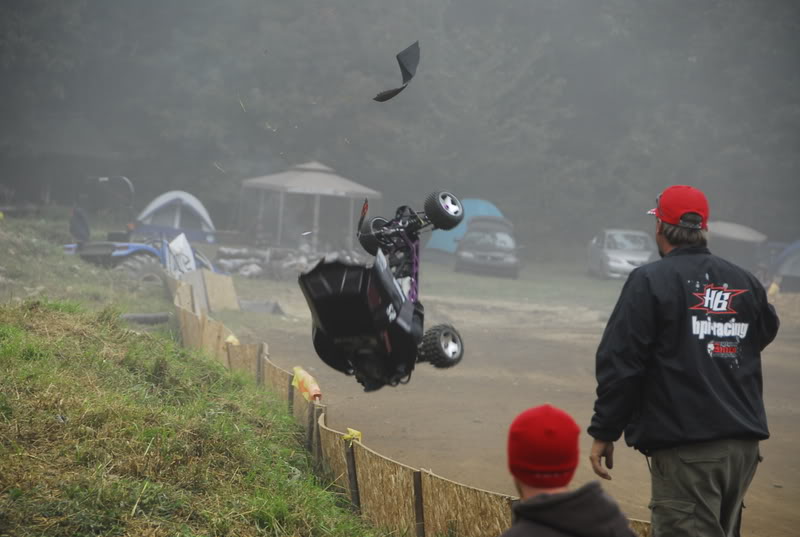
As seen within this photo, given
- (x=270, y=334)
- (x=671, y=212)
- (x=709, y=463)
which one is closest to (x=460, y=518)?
(x=709, y=463)

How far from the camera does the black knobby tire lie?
720 inches

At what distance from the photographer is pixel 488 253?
28.4 meters

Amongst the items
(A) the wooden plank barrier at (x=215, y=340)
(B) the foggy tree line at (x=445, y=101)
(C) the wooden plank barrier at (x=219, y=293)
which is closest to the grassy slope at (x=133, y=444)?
(A) the wooden plank barrier at (x=215, y=340)

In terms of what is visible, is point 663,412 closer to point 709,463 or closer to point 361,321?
point 709,463

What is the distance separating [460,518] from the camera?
15.5ft

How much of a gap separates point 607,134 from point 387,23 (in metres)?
12.5

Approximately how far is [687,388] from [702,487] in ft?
1.37

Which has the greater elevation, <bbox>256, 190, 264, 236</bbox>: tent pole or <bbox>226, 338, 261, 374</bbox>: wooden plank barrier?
<bbox>256, 190, 264, 236</bbox>: tent pole

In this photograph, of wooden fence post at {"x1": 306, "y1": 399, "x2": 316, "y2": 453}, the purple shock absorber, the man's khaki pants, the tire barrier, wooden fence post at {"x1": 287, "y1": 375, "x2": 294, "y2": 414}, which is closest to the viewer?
the man's khaki pants

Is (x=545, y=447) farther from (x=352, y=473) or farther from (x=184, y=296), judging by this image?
(x=184, y=296)

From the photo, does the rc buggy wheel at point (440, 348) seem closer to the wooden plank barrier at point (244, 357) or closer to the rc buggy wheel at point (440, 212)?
the rc buggy wheel at point (440, 212)

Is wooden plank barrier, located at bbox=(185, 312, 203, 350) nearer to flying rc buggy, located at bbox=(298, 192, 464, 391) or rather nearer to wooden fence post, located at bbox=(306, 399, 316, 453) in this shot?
wooden fence post, located at bbox=(306, 399, 316, 453)

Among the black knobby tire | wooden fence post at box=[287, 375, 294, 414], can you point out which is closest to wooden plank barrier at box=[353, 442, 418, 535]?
wooden fence post at box=[287, 375, 294, 414]

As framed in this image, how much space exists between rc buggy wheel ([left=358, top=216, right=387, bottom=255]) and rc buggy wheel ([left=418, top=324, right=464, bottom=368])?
63 cm
